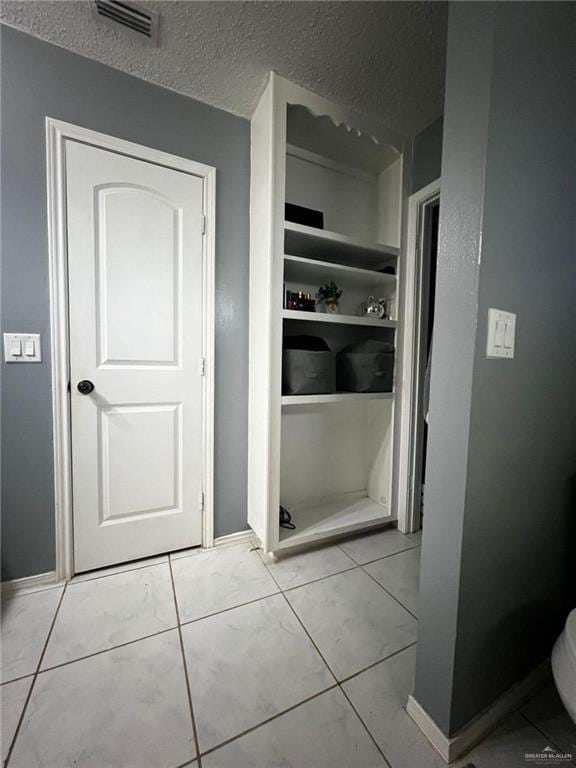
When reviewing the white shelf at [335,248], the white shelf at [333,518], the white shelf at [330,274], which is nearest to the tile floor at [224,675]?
the white shelf at [333,518]

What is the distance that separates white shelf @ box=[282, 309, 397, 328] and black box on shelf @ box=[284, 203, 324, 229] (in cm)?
49

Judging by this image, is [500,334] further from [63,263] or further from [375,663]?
[63,263]

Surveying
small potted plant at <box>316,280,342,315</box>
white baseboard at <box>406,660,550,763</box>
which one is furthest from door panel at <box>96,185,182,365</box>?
white baseboard at <box>406,660,550,763</box>

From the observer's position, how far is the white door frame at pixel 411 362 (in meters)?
1.77

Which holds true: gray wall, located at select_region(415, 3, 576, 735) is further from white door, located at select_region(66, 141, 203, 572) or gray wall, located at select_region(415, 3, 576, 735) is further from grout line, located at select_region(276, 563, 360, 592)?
white door, located at select_region(66, 141, 203, 572)

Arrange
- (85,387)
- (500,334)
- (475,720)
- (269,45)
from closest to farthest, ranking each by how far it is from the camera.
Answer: (500,334), (475,720), (269,45), (85,387)

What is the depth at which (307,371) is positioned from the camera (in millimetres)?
1543

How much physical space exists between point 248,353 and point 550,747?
1.74m

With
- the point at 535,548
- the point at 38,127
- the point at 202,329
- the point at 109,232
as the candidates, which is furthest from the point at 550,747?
the point at 38,127

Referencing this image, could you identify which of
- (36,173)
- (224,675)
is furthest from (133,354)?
(224,675)

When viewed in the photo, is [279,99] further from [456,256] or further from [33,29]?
[456,256]

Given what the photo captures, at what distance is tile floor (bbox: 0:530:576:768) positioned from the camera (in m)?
0.80

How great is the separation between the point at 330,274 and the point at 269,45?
0.98 m

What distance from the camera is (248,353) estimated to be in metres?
1.71
